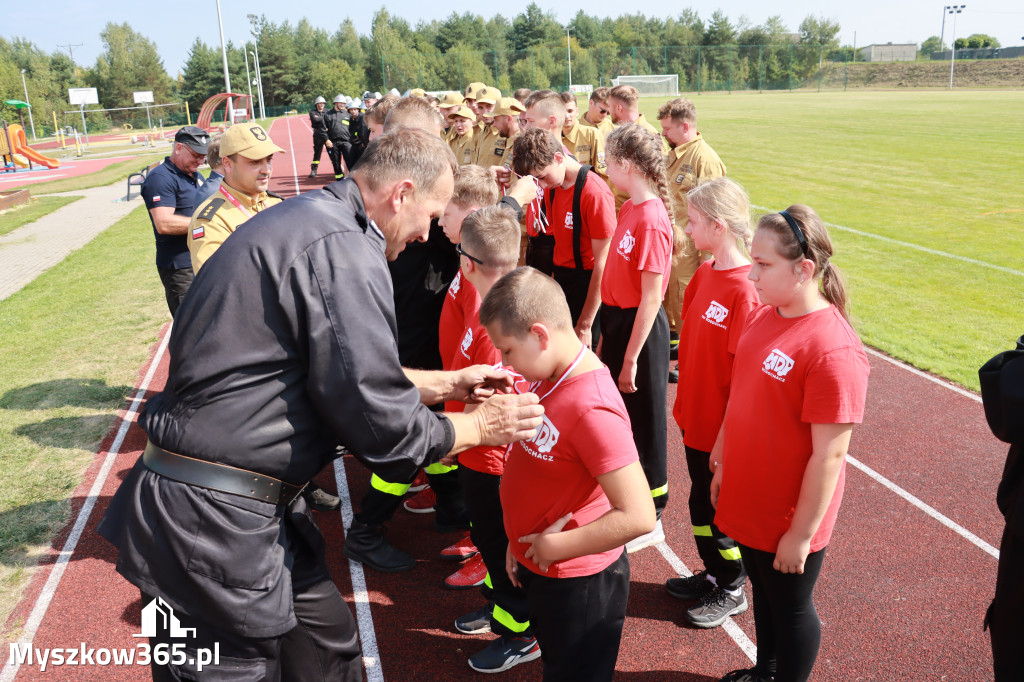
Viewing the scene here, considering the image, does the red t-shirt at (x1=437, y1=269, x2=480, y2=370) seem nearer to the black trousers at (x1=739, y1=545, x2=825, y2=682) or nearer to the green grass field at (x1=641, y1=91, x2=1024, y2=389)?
the black trousers at (x1=739, y1=545, x2=825, y2=682)

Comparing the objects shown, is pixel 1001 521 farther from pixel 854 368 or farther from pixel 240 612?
pixel 240 612

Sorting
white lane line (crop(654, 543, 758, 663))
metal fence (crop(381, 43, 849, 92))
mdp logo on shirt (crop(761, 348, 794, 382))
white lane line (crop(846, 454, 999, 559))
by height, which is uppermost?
metal fence (crop(381, 43, 849, 92))

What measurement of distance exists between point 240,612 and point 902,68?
90724mm

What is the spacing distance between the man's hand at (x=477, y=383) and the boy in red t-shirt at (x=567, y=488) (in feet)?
0.83

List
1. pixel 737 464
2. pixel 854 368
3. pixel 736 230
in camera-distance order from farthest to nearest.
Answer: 1. pixel 736 230
2. pixel 737 464
3. pixel 854 368

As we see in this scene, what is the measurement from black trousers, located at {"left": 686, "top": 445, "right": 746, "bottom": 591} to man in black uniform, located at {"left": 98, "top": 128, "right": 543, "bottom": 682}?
5.24 feet

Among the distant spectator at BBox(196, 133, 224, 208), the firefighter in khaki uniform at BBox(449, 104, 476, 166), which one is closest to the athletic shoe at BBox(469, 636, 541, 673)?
the distant spectator at BBox(196, 133, 224, 208)

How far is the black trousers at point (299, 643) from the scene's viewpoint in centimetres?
224

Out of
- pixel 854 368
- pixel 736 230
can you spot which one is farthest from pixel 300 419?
pixel 736 230

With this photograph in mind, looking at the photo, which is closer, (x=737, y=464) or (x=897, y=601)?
(x=737, y=464)

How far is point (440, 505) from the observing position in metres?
4.71

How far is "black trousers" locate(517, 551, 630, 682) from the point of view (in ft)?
8.15

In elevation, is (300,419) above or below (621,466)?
above

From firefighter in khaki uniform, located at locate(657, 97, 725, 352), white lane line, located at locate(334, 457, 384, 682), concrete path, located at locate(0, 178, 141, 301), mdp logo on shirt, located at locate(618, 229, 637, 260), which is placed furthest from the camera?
concrete path, located at locate(0, 178, 141, 301)
